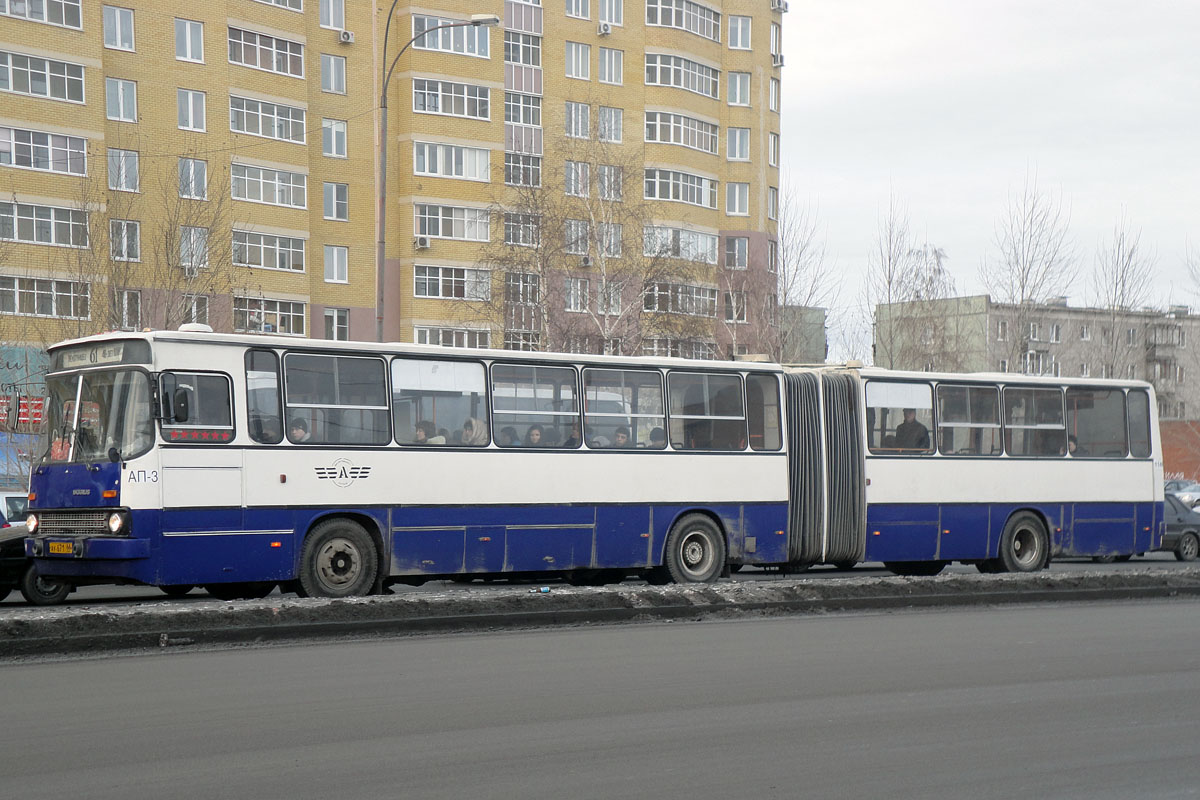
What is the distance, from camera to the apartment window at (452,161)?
185 feet

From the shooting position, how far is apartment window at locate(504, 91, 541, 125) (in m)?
58.5

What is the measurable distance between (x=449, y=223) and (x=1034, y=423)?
38179 millimetres

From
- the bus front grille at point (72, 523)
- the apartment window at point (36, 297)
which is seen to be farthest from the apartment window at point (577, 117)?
the bus front grille at point (72, 523)

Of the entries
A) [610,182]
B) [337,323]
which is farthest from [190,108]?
[610,182]

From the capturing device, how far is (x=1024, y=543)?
22.3 metres

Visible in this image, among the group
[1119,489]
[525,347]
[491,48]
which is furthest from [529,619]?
[491,48]

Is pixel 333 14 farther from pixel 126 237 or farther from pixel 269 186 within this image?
pixel 126 237

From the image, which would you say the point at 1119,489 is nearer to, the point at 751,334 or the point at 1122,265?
the point at 751,334

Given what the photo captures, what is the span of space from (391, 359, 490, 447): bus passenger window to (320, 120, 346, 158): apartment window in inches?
1580

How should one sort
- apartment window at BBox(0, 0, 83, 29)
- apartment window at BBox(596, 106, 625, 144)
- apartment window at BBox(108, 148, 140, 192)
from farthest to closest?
apartment window at BBox(596, 106, 625, 144) → apartment window at BBox(108, 148, 140, 192) → apartment window at BBox(0, 0, 83, 29)

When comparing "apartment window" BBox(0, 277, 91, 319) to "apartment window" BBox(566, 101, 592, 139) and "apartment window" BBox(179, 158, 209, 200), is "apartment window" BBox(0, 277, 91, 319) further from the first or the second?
"apartment window" BBox(566, 101, 592, 139)

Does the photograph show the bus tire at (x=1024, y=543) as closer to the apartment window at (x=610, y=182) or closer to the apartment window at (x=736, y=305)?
the apartment window at (x=610, y=182)

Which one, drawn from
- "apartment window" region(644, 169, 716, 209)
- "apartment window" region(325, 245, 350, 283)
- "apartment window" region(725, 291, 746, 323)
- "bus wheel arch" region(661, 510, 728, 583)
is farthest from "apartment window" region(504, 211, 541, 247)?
"bus wheel arch" region(661, 510, 728, 583)

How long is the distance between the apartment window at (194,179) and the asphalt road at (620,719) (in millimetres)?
31425
